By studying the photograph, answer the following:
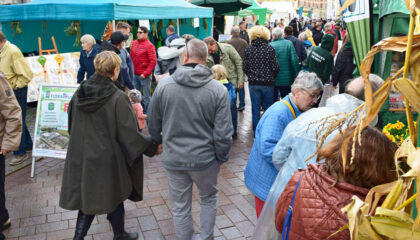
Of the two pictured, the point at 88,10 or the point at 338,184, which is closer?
the point at 338,184

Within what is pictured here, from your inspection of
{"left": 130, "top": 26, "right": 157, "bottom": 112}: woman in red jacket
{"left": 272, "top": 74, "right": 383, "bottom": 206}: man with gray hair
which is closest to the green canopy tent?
{"left": 130, "top": 26, "right": 157, "bottom": 112}: woman in red jacket

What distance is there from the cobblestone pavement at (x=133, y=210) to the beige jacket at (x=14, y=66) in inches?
50.2

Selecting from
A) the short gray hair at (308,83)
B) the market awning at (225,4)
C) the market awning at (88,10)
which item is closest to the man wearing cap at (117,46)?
the market awning at (88,10)

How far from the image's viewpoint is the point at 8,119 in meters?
3.32

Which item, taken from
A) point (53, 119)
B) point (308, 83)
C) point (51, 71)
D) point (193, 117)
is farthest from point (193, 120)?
point (51, 71)

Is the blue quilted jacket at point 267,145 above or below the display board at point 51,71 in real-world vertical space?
below

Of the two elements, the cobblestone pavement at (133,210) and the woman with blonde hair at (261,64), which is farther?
the woman with blonde hair at (261,64)

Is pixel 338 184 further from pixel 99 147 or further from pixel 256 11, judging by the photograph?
pixel 256 11

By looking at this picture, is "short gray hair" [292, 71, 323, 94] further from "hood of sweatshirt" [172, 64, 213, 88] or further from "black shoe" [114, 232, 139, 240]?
"black shoe" [114, 232, 139, 240]

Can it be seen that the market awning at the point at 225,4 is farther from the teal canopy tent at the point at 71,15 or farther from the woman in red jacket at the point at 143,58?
the woman in red jacket at the point at 143,58

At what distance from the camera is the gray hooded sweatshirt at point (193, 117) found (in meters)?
2.90

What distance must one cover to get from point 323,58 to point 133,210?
→ 4450mm

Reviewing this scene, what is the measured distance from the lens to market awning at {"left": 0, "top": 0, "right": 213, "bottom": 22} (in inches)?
292

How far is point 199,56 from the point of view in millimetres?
3000
